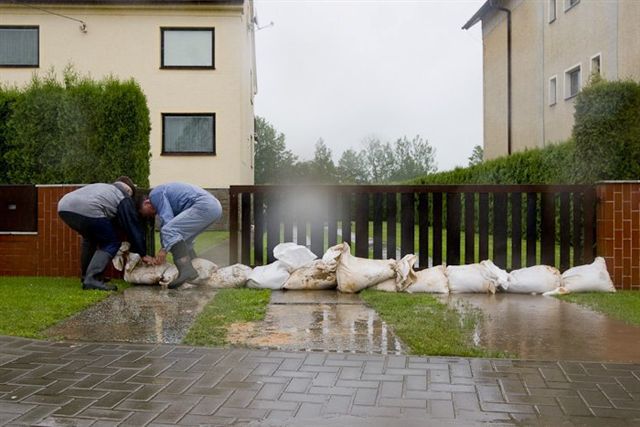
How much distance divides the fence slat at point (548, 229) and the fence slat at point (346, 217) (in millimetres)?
2458

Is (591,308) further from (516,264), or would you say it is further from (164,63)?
(164,63)

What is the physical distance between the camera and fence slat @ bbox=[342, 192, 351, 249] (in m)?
8.62

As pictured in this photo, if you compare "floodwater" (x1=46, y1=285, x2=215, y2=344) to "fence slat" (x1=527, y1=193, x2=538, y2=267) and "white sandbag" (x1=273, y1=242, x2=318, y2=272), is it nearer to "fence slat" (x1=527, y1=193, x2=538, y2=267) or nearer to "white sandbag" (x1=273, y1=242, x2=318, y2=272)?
"white sandbag" (x1=273, y1=242, x2=318, y2=272)

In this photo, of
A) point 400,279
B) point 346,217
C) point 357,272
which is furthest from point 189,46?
point 400,279

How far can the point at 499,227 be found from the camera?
8453 mm

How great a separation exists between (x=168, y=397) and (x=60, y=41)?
70.2 ft

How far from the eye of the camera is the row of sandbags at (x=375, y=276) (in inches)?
302

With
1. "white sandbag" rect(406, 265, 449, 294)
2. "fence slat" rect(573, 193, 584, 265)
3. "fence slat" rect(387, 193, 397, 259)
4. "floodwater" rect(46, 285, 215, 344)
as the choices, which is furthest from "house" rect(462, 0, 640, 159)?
"floodwater" rect(46, 285, 215, 344)

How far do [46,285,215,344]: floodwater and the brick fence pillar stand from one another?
4.82 meters

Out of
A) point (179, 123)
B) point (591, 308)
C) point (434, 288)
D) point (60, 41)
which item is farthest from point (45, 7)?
point (591, 308)

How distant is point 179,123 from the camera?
22.2 m

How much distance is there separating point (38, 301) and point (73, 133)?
13.8ft

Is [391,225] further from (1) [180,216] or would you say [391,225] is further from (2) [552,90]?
(2) [552,90]

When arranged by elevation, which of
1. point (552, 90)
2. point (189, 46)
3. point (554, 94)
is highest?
point (189, 46)
